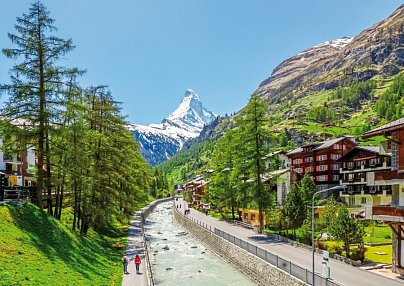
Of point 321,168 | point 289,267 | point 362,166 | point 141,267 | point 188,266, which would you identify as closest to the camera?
point 289,267

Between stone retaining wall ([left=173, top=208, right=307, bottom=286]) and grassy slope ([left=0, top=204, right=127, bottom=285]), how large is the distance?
11.6 meters

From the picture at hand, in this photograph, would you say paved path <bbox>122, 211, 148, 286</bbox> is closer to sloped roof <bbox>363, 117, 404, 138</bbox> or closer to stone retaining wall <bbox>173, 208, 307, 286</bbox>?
stone retaining wall <bbox>173, 208, 307, 286</bbox>

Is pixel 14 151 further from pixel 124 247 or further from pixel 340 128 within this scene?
pixel 340 128

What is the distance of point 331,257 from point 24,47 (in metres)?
32.3

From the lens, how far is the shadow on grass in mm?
25969

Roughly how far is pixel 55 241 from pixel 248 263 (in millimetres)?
17213

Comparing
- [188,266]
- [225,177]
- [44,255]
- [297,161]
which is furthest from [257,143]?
[297,161]

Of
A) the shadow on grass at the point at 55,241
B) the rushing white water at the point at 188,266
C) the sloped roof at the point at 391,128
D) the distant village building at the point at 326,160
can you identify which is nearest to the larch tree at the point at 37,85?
the shadow on grass at the point at 55,241

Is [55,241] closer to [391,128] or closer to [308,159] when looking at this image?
[391,128]

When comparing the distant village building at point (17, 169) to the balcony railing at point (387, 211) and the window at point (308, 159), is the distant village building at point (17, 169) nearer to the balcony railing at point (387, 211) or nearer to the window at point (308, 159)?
the balcony railing at point (387, 211)

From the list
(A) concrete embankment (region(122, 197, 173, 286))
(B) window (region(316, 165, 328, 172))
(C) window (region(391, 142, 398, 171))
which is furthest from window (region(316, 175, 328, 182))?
(C) window (region(391, 142, 398, 171))

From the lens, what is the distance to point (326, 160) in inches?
3482

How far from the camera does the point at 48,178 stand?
32.7 meters

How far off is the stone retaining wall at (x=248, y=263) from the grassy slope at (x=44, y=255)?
11606 mm
